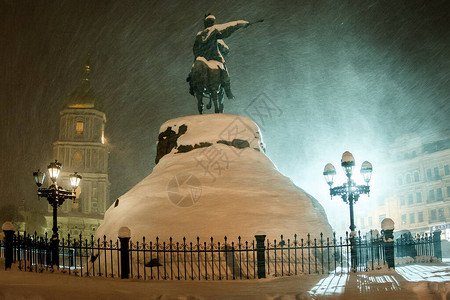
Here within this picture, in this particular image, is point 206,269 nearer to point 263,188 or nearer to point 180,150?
point 263,188

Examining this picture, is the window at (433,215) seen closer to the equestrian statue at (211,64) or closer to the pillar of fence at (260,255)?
the equestrian statue at (211,64)

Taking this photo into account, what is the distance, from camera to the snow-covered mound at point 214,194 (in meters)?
16.5

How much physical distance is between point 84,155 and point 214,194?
219 ft

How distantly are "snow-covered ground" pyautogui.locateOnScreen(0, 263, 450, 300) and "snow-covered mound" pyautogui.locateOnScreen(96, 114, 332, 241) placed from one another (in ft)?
9.30

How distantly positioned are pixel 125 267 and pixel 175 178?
18.5 feet

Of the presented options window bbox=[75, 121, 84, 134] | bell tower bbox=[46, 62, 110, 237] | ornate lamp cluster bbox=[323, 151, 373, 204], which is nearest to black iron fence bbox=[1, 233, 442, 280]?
ornate lamp cluster bbox=[323, 151, 373, 204]

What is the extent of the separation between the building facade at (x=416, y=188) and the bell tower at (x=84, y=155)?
35.4m

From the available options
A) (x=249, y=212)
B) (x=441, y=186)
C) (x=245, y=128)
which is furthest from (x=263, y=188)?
(x=441, y=186)

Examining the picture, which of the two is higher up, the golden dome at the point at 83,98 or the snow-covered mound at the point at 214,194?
the golden dome at the point at 83,98

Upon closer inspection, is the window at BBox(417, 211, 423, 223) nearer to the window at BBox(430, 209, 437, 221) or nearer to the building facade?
the building facade

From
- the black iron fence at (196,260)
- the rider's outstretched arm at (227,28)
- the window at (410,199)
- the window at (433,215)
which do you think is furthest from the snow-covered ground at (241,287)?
the window at (410,199)

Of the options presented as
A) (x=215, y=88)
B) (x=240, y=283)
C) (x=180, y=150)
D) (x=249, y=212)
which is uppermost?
(x=215, y=88)

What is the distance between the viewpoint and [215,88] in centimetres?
2438

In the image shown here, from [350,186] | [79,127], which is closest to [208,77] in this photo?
[350,186]
